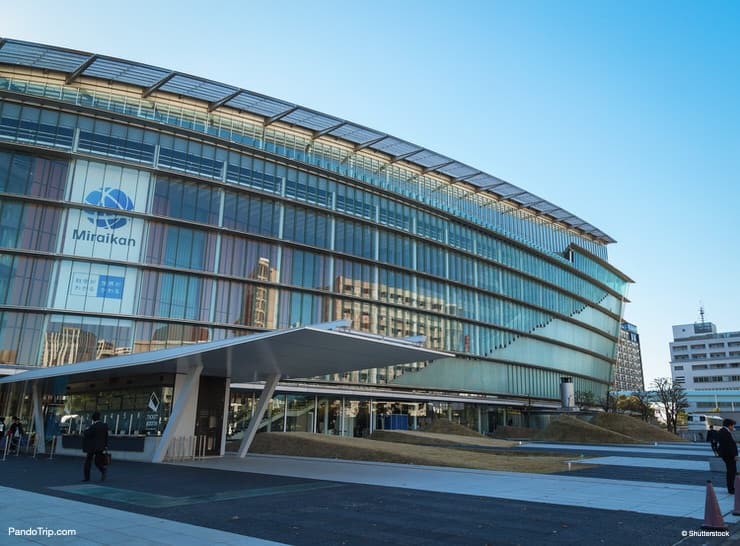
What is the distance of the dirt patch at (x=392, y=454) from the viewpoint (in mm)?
18859

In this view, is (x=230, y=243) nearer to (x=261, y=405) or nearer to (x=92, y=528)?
(x=261, y=405)

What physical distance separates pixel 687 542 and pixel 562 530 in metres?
1.64

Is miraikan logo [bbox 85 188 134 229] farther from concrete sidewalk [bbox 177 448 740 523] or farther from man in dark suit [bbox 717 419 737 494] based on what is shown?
man in dark suit [bbox 717 419 737 494]

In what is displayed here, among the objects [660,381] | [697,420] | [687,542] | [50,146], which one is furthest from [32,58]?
[660,381]

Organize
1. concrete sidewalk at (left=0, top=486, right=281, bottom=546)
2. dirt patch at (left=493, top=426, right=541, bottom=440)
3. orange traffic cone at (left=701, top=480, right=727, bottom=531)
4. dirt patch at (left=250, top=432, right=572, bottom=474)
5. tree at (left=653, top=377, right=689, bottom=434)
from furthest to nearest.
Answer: tree at (left=653, top=377, right=689, bottom=434)
dirt patch at (left=493, top=426, right=541, bottom=440)
dirt patch at (left=250, top=432, right=572, bottom=474)
orange traffic cone at (left=701, top=480, right=727, bottom=531)
concrete sidewalk at (left=0, top=486, right=281, bottom=546)

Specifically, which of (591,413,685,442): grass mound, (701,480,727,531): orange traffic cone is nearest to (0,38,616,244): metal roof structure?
(591,413,685,442): grass mound

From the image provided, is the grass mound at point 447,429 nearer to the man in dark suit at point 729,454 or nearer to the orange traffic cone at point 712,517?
the man in dark suit at point 729,454

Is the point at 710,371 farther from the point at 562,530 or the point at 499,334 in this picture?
the point at 562,530

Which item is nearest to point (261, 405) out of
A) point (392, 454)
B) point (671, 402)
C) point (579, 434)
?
point (392, 454)

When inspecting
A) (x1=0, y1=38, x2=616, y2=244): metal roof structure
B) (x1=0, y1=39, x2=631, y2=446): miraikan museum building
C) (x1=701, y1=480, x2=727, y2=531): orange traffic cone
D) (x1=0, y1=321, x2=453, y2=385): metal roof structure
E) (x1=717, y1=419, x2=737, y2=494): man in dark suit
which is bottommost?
(x1=701, y1=480, x2=727, y2=531): orange traffic cone

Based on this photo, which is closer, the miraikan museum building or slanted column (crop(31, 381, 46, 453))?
slanted column (crop(31, 381, 46, 453))

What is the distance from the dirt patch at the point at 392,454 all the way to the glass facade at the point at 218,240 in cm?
1771

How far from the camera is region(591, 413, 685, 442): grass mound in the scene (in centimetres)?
4250

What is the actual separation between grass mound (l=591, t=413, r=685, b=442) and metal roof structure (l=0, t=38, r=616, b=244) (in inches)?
1061
